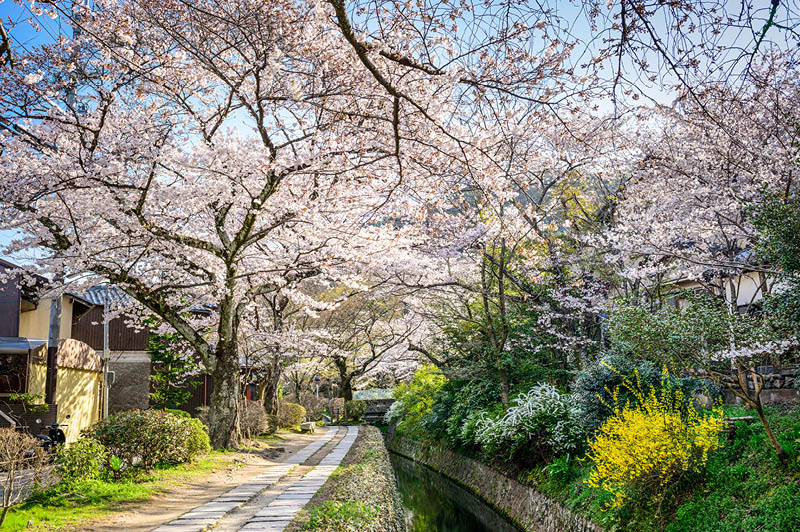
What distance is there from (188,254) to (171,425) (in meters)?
3.85

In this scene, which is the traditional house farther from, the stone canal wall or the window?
the stone canal wall

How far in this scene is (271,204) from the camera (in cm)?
1071

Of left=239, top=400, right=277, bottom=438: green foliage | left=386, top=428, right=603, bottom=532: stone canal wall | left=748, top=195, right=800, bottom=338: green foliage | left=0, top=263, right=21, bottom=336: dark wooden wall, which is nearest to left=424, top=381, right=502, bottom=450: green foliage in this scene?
left=386, top=428, right=603, bottom=532: stone canal wall

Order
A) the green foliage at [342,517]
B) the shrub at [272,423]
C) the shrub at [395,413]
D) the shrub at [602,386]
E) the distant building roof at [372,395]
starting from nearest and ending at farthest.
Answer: the green foliage at [342,517]
the shrub at [602,386]
the shrub at [272,423]
the shrub at [395,413]
the distant building roof at [372,395]

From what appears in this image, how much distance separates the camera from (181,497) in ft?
25.0

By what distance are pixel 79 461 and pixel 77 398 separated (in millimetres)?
9722

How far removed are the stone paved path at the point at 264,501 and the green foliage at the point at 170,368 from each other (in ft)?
28.1

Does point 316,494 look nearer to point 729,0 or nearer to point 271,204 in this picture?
point 271,204

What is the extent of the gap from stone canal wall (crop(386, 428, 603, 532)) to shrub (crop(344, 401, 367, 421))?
12481 mm

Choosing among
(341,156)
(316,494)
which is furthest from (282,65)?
(316,494)

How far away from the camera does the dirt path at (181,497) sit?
19.3 feet

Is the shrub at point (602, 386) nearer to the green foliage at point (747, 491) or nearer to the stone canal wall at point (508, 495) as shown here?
the stone canal wall at point (508, 495)

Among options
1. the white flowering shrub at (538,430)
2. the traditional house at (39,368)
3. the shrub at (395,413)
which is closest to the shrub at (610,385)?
the white flowering shrub at (538,430)

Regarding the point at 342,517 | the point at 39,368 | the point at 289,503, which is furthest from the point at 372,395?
the point at 342,517
